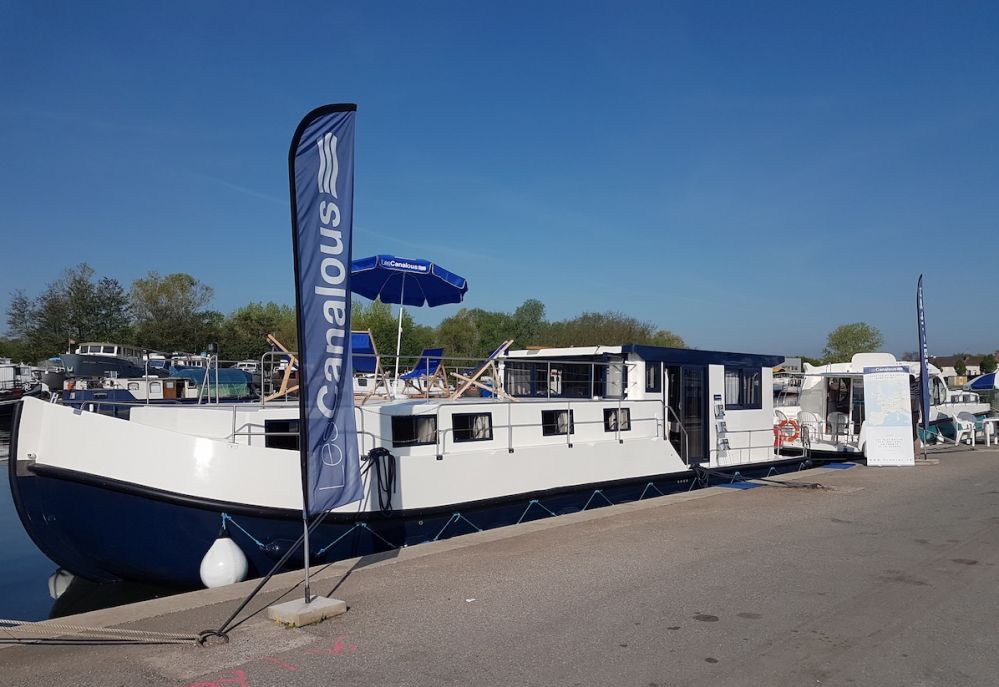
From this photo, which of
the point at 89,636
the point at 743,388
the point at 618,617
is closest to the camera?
the point at 89,636

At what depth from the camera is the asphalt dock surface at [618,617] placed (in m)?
4.70

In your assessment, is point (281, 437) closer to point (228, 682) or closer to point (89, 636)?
point (89, 636)

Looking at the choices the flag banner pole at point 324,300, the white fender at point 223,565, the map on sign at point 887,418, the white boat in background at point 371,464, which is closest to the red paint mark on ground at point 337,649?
the flag banner pole at point 324,300

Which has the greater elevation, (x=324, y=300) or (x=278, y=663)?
(x=324, y=300)

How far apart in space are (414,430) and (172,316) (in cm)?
4780

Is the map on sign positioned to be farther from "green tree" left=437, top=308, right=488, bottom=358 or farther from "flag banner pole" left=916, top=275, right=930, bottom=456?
"green tree" left=437, top=308, right=488, bottom=358

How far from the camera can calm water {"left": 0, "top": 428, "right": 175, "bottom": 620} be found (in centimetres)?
941

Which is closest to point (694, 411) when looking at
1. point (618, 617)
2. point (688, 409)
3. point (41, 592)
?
point (688, 409)

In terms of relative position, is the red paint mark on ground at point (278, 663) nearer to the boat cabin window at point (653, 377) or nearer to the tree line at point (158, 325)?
the boat cabin window at point (653, 377)

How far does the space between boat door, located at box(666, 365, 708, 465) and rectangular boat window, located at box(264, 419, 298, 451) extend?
7553 millimetres

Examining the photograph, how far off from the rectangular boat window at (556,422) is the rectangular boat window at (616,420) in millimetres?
929

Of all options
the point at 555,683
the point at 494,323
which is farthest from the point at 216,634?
the point at 494,323

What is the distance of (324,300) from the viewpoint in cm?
592

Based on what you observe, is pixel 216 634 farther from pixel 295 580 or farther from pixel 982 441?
pixel 982 441
